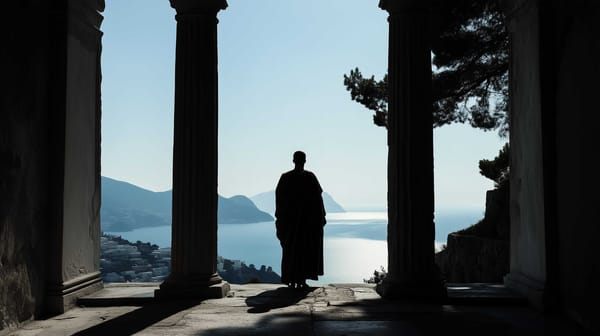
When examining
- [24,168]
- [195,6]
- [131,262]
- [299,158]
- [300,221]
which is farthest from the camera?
[131,262]

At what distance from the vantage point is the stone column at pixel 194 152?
7656 millimetres

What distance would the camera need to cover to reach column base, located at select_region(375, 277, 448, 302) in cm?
730

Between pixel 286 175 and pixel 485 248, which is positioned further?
pixel 485 248

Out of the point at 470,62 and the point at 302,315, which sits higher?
the point at 470,62

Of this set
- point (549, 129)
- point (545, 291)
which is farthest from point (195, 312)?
point (549, 129)

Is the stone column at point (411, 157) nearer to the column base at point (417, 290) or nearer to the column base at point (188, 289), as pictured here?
the column base at point (417, 290)

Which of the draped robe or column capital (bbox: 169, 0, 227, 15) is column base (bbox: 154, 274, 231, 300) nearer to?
the draped robe

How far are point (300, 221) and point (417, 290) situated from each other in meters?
2.00

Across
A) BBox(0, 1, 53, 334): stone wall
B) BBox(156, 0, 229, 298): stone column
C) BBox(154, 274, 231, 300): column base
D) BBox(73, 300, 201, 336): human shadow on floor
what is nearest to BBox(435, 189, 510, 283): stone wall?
BBox(154, 274, 231, 300): column base

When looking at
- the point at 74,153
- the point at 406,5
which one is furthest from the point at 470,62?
the point at 74,153

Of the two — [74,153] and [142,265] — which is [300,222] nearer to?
[74,153]

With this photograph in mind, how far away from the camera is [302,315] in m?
6.35

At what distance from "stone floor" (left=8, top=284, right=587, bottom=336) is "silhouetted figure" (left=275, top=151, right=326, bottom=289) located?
0.45 m

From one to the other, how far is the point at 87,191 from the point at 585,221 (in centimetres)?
599
